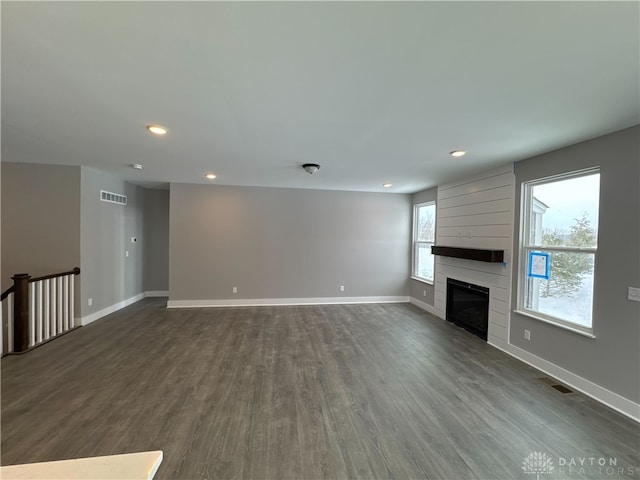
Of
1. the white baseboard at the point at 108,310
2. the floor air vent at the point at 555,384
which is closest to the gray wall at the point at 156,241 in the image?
the white baseboard at the point at 108,310

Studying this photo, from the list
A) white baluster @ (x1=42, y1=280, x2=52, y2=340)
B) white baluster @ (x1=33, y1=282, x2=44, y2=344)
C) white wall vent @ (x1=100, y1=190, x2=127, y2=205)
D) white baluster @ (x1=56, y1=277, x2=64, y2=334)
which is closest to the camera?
white baluster @ (x1=33, y1=282, x2=44, y2=344)

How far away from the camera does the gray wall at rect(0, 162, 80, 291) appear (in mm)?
4113

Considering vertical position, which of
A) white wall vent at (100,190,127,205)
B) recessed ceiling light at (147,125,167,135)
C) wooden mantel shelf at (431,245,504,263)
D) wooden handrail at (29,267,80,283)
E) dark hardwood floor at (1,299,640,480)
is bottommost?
dark hardwood floor at (1,299,640,480)

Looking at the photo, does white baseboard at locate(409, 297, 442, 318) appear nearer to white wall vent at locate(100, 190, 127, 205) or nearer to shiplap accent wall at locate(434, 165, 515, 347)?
shiplap accent wall at locate(434, 165, 515, 347)

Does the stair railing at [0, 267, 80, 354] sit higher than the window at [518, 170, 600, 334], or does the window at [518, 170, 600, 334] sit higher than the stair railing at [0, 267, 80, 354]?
the window at [518, 170, 600, 334]

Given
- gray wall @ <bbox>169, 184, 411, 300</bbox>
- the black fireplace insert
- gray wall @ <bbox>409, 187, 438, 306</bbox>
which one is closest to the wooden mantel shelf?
the black fireplace insert

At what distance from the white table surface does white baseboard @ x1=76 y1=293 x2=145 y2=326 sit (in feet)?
15.3

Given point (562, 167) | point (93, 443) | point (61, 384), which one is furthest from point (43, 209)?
point (562, 167)

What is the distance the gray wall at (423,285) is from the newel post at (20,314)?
639 cm

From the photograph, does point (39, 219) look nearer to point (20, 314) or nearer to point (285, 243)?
point (20, 314)

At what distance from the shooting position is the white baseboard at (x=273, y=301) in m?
5.71

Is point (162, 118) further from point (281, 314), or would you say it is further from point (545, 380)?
point (545, 380)

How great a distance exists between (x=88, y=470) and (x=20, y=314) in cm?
408

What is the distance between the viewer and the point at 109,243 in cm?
509
